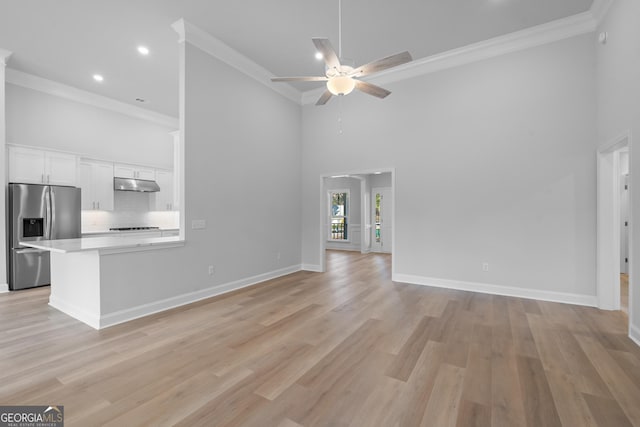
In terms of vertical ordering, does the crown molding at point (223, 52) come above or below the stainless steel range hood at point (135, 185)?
above

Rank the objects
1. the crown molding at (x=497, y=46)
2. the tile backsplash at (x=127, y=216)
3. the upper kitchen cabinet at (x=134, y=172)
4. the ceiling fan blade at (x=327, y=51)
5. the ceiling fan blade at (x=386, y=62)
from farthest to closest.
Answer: the upper kitchen cabinet at (x=134, y=172) < the tile backsplash at (x=127, y=216) < the crown molding at (x=497, y=46) < the ceiling fan blade at (x=386, y=62) < the ceiling fan blade at (x=327, y=51)

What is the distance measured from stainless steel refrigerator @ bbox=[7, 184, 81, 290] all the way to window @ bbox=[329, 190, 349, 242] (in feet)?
23.8

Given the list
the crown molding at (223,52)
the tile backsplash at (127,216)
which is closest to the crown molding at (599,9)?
the crown molding at (223,52)

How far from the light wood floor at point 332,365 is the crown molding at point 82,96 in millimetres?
4037

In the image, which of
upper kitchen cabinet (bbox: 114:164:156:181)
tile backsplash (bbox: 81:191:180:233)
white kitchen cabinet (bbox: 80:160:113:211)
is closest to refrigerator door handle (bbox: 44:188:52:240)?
white kitchen cabinet (bbox: 80:160:113:211)

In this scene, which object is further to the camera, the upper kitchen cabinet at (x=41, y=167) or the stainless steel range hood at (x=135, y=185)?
the stainless steel range hood at (x=135, y=185)

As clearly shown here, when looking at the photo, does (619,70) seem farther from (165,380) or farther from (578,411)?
(165,380)

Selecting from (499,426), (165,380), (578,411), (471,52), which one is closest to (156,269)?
(165,380)

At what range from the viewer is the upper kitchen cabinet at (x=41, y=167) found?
4.75 meters

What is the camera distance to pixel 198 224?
4180mm

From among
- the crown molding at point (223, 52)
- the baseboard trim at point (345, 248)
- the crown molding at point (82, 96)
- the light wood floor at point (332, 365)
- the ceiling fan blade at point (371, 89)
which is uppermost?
the crown molding at point (223, 52)

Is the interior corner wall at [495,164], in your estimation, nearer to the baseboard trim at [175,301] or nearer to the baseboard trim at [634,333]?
the baseboard trim at [634,333]

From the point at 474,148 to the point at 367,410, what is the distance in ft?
13.8

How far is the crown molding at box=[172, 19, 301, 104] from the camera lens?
396 cm
